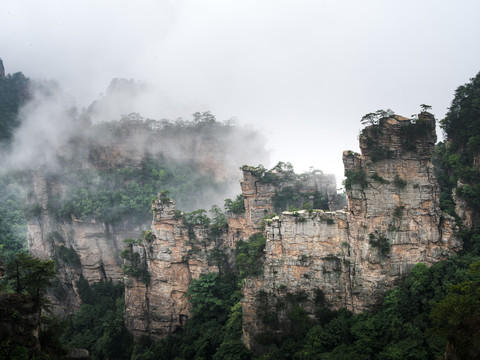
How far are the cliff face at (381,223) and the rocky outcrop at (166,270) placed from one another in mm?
13055

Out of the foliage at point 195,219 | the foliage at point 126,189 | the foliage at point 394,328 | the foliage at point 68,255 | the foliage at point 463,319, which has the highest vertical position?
the foliage at point 126,189

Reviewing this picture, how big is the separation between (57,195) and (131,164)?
1030 cm

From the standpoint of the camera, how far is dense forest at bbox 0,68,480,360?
18.5 meters

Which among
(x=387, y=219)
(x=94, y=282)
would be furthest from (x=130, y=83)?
(x=387, y=219)

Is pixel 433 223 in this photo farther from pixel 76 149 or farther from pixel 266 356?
pixel 76 149

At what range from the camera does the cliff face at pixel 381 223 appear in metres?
25.2

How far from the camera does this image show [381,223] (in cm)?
2578

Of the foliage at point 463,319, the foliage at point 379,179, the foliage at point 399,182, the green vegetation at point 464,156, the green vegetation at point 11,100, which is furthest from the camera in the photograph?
the green vegetation at point 11,100

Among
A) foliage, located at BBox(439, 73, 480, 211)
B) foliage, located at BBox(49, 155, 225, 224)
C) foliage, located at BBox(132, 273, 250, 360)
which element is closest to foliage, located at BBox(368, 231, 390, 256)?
foliage, located at BBox(439, 73, 480, 211)

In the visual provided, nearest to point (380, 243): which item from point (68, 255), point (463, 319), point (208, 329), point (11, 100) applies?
point (463, 319)

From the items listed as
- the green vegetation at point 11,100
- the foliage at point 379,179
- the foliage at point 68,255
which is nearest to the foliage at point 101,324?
the foliage at point 68,255

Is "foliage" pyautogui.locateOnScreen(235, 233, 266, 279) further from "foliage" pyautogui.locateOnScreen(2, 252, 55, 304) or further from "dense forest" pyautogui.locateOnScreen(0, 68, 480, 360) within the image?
"foliage" pyautogui.locateOnScreen(2, 252, 55, 304)

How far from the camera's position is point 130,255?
36.7m

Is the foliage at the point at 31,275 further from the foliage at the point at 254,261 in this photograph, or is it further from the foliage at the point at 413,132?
the foliage at the point at 413,132
